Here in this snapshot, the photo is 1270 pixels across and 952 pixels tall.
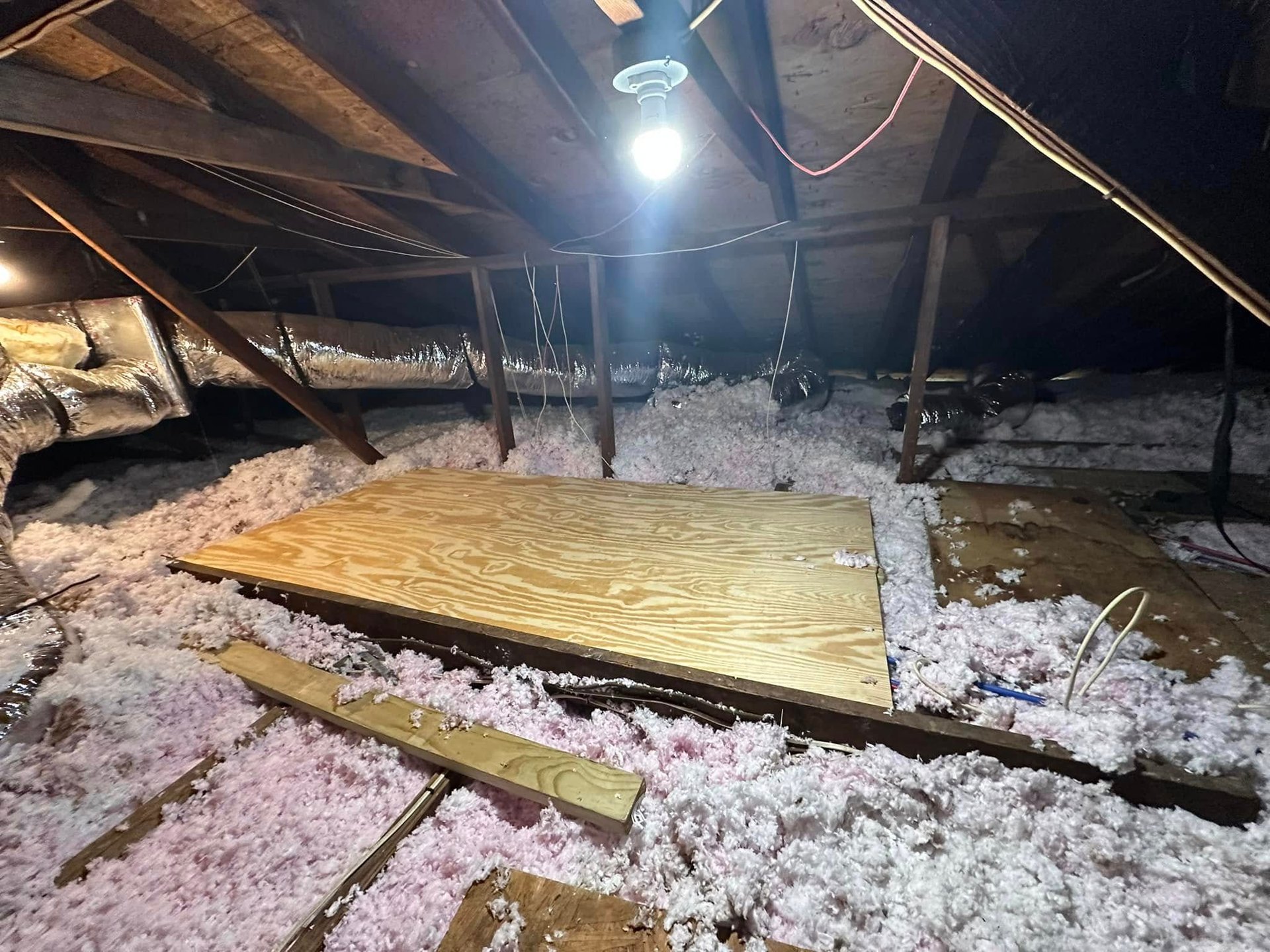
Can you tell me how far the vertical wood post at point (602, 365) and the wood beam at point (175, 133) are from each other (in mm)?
834

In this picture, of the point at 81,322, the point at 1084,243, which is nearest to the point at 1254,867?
the point at 1084,243

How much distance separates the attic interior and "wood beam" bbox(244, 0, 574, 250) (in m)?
0.01

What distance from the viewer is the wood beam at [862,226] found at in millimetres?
1812

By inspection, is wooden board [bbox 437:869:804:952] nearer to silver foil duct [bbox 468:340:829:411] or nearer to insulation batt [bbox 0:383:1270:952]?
insulation batt [bbox 0:383:1270:952]

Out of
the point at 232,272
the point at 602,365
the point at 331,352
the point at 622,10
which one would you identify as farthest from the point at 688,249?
the point at 232,272

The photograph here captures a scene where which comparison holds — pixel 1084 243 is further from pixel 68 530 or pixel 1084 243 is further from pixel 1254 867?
pixel 68 530

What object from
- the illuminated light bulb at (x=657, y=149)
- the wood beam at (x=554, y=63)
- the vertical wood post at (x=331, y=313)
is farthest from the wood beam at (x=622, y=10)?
the vertical wood post at (x=331, y=313)

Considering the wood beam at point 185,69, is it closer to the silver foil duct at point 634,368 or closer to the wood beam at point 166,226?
the wood beam at point 166,226

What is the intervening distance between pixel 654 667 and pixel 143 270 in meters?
2.51

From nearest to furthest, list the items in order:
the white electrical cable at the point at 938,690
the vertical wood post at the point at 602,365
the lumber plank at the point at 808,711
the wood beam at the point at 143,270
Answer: the lumber plank at the point at 808,711 < the white electrical cable at the point at 938,690 < the wood beam at the point at 143,270 < the vertical wood post at the point at 602,365

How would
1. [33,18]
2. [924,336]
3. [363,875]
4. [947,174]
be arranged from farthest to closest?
[924,336] → [947,174] → [363,875] → [33,18]

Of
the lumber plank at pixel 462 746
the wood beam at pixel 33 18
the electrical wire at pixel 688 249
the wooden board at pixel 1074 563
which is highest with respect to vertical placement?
the electrical wire at pixel 688 249

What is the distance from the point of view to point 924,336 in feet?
6.84

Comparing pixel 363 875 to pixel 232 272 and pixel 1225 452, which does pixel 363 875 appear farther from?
pixel 232 272
